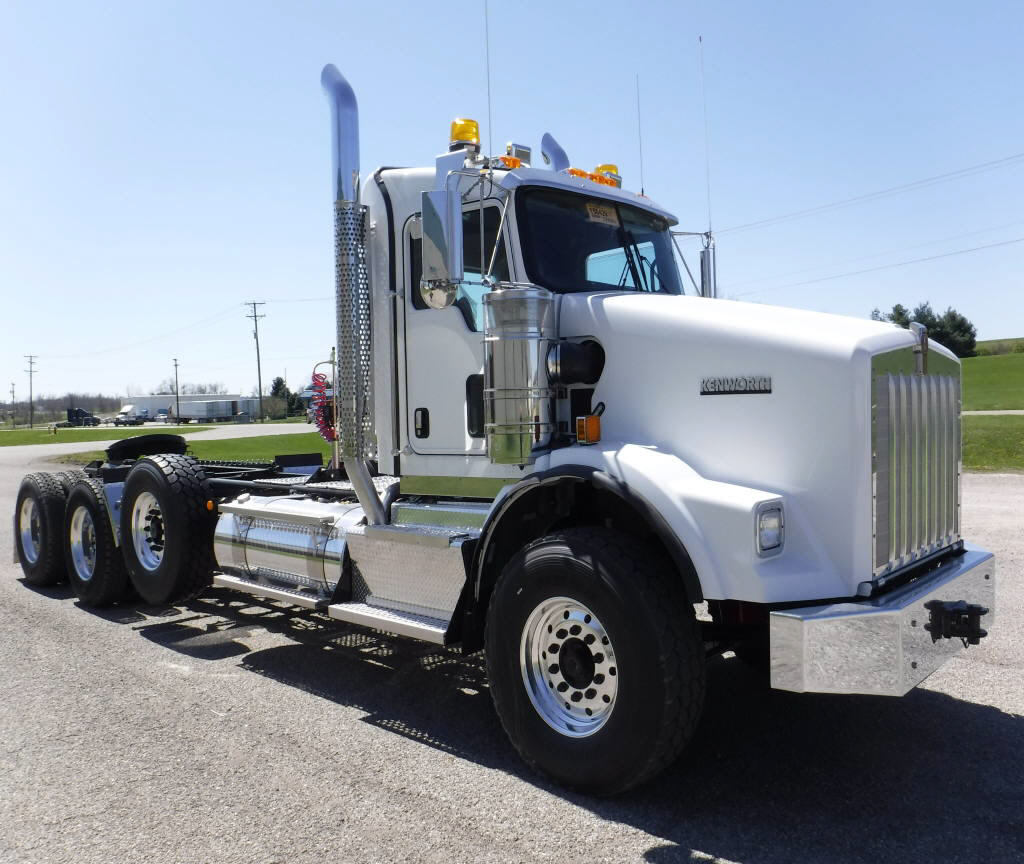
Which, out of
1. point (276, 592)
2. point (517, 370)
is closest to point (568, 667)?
point (517, 370)

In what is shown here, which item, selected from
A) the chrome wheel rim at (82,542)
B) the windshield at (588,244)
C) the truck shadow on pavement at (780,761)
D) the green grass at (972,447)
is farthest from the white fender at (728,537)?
the green grass at (972,447)

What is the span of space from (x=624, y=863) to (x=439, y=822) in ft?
2.64

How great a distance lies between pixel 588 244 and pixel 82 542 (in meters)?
6.04

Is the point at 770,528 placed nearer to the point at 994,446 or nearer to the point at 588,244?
the point at 588,244

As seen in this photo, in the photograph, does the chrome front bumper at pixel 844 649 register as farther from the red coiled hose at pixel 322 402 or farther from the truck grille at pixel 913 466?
the red coiled hose at pixel 322 402

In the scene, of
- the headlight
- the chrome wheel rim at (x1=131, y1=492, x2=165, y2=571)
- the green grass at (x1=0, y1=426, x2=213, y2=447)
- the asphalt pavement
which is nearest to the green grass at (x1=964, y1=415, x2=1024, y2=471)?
the asphalt pavement

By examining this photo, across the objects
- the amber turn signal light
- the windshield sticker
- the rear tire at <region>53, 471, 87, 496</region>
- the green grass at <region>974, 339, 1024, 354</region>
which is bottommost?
the rear tire at <region>53, 471, 87, 496</region>

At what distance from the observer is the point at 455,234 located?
436 cm

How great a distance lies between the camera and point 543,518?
4.70m

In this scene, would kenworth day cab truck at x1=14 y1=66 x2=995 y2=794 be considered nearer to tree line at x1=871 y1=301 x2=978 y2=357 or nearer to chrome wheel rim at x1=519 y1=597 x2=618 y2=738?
chrome wheel rim at x1=519 y1=597 x2=618 y2=738

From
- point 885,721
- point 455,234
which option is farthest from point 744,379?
point 885,721

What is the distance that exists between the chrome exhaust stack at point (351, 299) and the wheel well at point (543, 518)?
3.77 feet

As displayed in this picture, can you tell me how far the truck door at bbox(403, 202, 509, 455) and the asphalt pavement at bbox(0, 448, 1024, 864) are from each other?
1599 mm

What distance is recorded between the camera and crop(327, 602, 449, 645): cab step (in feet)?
15.8
